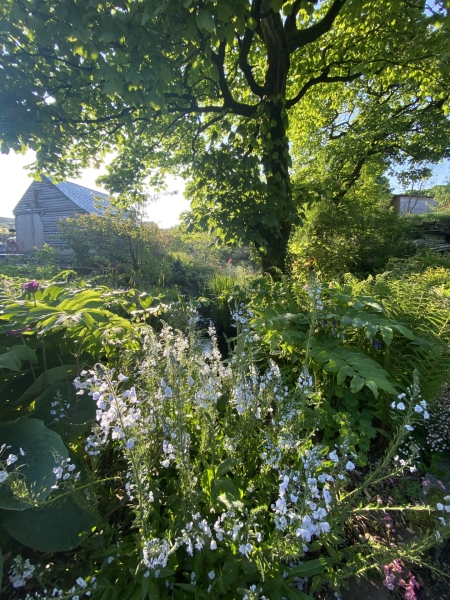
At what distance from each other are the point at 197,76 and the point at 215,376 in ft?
14.4

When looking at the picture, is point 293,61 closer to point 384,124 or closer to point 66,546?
point 384,124

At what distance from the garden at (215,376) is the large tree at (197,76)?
0.03 metres

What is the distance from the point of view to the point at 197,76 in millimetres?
3973

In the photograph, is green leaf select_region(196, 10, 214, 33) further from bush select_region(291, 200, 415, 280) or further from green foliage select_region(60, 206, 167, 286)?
green foliage select_region(60, 206, 167, 286)

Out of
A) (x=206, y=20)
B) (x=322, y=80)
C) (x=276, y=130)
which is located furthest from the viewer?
(x=322, y=80)

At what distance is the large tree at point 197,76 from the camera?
2344mm

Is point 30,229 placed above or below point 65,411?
above

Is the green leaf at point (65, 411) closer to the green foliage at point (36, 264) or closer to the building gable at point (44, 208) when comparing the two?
the green foliage at point (36, 264)

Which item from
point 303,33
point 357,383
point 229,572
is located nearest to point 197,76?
point 303,33

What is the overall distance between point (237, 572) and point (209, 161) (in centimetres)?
423

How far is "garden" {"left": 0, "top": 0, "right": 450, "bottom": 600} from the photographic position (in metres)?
1.05

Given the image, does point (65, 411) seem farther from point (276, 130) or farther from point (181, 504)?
point (276, 130)

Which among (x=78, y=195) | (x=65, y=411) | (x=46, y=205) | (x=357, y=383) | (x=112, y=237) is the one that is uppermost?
(x=78, y=195)

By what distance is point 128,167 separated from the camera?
5.32 metres
